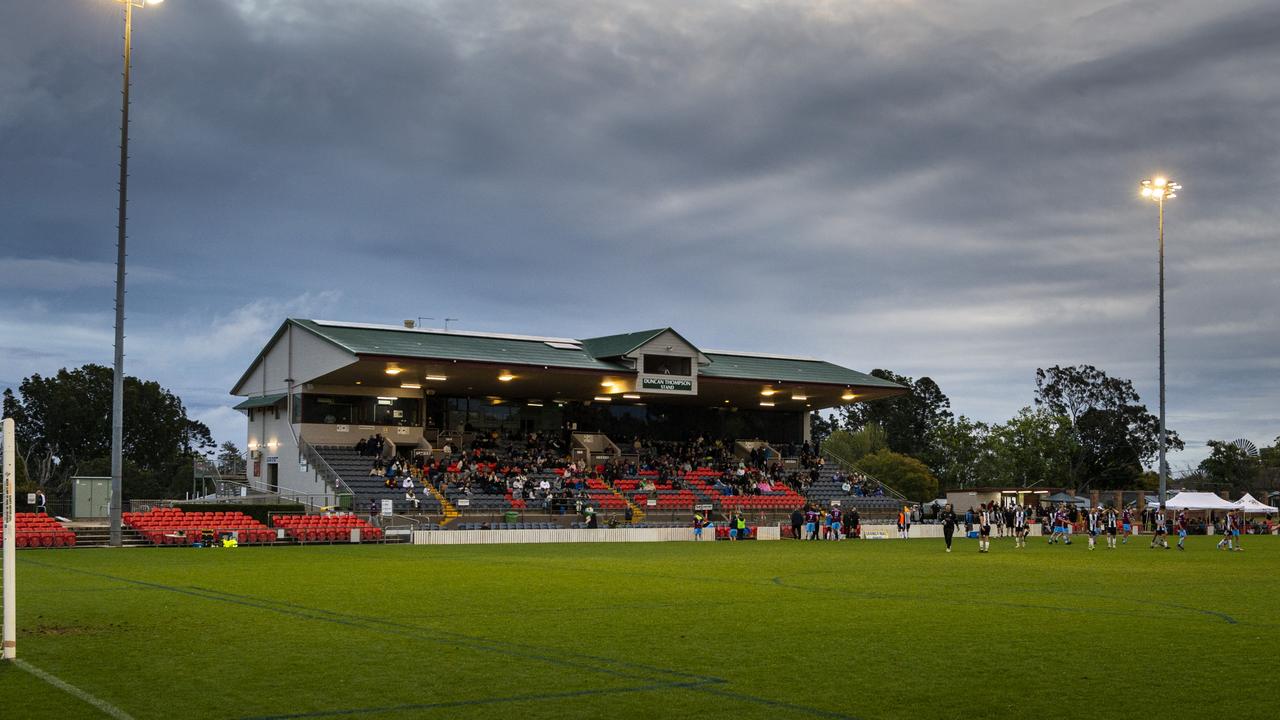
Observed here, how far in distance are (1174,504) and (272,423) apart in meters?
45.9

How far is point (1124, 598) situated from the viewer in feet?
66.6

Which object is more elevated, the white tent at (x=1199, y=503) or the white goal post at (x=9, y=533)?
the white goal post at (x=9, y=533)

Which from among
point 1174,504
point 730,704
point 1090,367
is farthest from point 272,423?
point 1090,367

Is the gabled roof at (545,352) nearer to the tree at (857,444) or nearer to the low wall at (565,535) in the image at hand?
the low wall at (565,535)

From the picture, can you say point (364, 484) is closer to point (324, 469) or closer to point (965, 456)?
point (324, 469)

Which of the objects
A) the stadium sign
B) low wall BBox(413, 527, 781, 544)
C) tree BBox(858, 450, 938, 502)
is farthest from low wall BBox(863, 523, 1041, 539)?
tree BBox(858, 450, 938, 502)

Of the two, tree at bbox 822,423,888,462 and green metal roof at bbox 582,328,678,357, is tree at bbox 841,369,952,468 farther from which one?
green metal roof at bbox 582,328,678,357

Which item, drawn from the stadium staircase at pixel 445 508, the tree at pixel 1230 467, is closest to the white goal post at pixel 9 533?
the stadium staircase at pixel 445 508

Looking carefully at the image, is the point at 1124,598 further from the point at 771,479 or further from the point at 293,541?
the point at 771,479

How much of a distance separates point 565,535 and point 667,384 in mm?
15300

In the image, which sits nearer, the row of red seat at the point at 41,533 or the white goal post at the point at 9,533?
the white goal post at the point at 9,533

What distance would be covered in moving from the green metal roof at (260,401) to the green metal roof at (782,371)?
73.1ft

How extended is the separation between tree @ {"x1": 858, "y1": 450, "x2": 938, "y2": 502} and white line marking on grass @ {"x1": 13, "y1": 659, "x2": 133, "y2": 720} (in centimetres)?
9441

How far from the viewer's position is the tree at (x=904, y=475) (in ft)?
337
